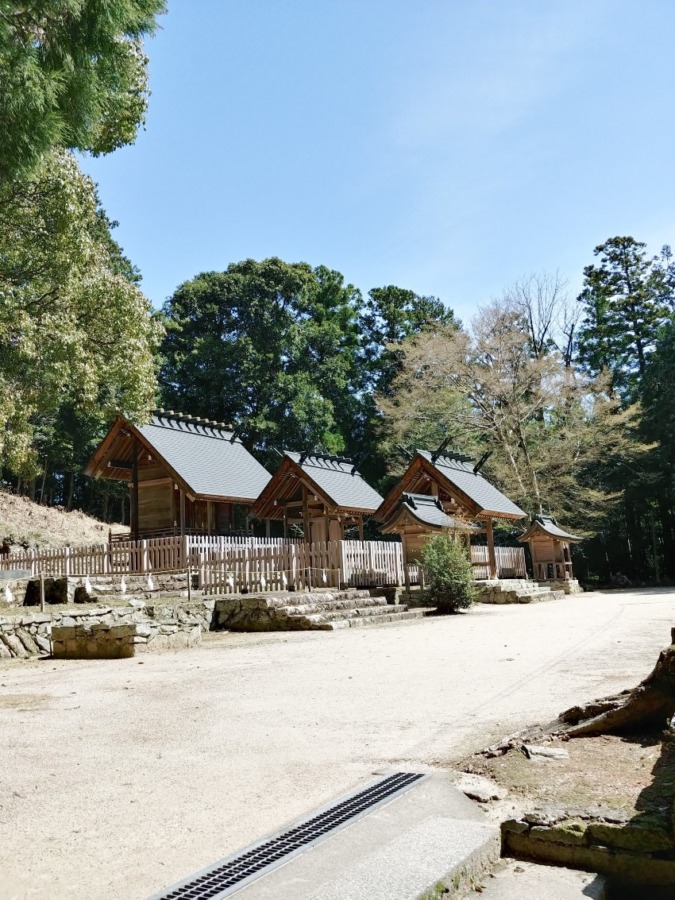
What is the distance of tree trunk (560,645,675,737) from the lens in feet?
13.4

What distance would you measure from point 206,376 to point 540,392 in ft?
64.4

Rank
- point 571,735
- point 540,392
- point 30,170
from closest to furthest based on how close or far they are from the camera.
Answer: point 571,735 < point 30,170 < point 540,392

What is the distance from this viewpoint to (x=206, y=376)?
42562mm

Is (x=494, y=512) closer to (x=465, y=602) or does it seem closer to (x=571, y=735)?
(x=465, y=602)

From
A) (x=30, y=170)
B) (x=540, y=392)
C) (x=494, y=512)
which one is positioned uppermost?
(x=540, y=392)

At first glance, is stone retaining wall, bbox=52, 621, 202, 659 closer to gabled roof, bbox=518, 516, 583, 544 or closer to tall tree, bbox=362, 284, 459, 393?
gabled roof, bbox=518, 516, 583, 544

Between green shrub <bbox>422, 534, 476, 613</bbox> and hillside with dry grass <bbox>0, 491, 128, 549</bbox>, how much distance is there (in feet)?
57.5

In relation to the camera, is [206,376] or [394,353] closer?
[206,376]

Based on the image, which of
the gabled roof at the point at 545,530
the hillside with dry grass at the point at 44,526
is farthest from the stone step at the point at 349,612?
the hillside with dry grass at the point at 44,526

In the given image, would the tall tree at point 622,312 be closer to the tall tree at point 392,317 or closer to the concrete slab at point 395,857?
the tall tree at point 392,317

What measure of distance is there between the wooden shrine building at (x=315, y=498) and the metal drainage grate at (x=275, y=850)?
2007 centimetres

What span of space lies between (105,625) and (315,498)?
14.2m

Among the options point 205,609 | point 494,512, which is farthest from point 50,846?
point 494,512

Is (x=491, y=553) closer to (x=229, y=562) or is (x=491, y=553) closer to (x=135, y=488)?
(x=229, y=562)
